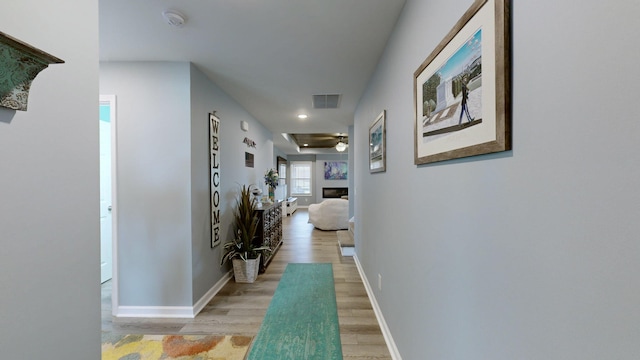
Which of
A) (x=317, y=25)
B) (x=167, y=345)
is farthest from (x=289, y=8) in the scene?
(x=167, y=345)

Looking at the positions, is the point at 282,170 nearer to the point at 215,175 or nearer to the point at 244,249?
the point at 244,249

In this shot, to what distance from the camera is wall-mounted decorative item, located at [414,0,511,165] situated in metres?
0.73

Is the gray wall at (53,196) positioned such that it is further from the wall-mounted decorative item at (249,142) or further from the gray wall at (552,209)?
the wall-mounted decorative item at (249,142)

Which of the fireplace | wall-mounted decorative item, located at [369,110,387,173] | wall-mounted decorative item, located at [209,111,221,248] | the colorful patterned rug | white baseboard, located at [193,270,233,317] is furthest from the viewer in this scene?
the fireplace

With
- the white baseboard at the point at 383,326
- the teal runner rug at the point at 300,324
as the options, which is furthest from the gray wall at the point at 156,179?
the white baseboard at the point at 383,326

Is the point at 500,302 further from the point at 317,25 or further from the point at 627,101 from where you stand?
the point at 317,25

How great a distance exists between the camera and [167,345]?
6.65ft

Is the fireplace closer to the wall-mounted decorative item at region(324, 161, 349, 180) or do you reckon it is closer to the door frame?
the wall-mounted decorative item at region(324, 161, 349, 180)

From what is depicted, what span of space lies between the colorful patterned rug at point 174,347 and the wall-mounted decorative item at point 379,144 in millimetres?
1829

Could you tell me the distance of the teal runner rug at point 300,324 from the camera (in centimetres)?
190

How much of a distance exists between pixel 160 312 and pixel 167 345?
0.53 metres

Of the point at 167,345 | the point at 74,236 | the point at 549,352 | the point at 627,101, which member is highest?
the point at 627,101

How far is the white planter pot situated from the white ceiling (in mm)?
2130

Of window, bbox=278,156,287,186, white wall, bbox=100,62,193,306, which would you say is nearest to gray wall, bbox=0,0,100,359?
white wall, bbox=100,62,193,306
